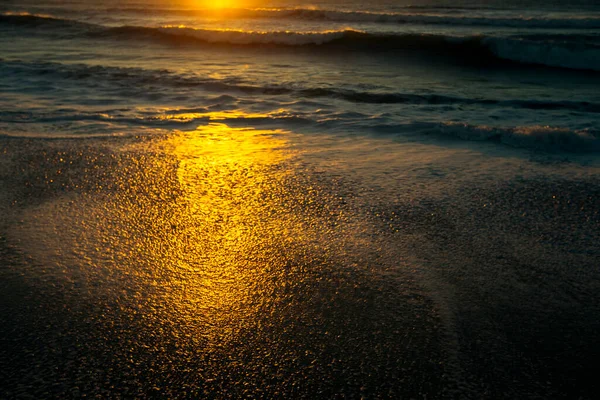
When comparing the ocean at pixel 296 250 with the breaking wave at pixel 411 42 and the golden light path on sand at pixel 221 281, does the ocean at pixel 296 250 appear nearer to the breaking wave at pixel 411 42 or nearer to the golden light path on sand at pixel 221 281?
the golden light path on sand at pixel 221 281

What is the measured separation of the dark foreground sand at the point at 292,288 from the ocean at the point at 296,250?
0.04 feet

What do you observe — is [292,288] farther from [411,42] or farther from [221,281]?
[411,42]

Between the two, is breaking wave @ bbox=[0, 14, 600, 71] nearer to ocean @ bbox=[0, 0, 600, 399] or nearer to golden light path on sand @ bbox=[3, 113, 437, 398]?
ocean @ bbox=[0, 0, 600, 399]

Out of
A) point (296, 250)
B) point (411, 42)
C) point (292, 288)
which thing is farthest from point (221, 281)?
point (411, 42)

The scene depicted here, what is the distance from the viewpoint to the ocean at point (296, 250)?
1.98 metres

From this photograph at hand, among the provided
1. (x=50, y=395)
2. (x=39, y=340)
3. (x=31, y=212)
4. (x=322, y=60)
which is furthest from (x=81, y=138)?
(x=322, y=60)

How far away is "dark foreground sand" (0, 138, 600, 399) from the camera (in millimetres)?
1944

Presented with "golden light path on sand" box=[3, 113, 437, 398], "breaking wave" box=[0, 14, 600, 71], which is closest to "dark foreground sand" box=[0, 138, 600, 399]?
"golden light path on sand" box=[3, 113, 437, 398]

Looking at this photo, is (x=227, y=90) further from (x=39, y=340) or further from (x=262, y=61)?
(x=39, y=340)

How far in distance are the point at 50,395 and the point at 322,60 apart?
1223 centimetres

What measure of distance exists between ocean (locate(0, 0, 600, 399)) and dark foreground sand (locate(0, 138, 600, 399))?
11 mm

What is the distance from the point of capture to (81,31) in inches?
740

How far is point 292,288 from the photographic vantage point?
2555mm

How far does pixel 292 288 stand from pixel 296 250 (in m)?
0.41
